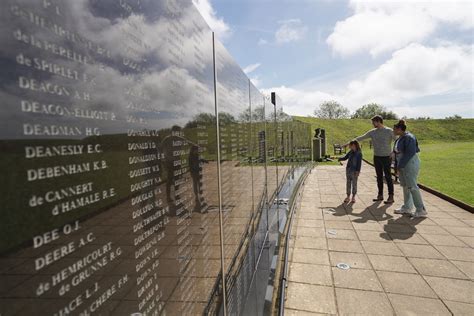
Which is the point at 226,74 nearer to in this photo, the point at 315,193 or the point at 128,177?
the point at 128,177

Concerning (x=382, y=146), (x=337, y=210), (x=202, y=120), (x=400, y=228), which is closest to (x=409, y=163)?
(x=400, y=228)

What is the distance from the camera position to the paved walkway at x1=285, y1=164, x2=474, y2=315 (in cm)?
333

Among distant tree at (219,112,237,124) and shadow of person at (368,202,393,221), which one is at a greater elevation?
distant tree at (219,112,237,124)

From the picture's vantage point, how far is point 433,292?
3.53 m

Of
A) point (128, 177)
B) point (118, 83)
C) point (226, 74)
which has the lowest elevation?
point (128, 177)

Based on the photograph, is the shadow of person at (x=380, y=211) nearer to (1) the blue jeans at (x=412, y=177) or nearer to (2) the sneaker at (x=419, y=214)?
(2) the sneaker at (x=419, y=214)

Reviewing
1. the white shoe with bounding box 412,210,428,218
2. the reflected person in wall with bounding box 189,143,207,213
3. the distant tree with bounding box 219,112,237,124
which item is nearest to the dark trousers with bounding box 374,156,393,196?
the white shoe with bounding box 412,210,428,218

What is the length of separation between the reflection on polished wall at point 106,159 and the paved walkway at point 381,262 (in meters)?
2.25

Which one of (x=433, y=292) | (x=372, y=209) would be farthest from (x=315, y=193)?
(x=433, y=292)

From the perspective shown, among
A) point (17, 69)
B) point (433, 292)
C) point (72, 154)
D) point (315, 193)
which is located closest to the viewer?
point (17, 69)

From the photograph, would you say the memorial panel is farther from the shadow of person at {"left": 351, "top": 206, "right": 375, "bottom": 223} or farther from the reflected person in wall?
the shadow of person at {"left": 351, "top": 206, "right": 375, "bottom": 223}

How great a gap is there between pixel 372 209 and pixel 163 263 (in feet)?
23.3

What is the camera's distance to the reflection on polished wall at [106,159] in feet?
1.85

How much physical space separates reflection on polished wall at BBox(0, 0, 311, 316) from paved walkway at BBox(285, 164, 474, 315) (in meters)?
2.25
